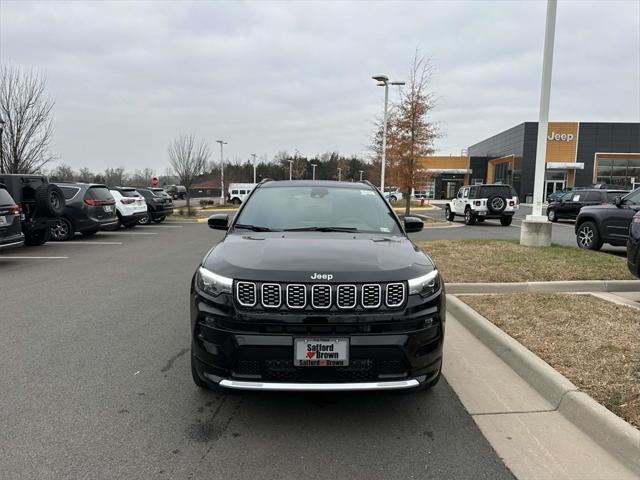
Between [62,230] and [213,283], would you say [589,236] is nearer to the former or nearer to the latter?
[213,283]

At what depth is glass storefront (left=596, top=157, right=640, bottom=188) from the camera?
55.0m

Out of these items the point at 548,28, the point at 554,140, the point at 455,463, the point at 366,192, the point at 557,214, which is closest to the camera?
the point at 455,463

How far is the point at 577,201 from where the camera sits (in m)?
22.1

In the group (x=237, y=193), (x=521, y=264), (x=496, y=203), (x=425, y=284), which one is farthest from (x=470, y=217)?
(x=237, y=193)

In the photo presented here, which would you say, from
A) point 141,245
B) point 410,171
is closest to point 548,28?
point 141,245

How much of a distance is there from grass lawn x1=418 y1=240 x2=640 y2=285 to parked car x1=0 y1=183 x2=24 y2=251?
860 cm

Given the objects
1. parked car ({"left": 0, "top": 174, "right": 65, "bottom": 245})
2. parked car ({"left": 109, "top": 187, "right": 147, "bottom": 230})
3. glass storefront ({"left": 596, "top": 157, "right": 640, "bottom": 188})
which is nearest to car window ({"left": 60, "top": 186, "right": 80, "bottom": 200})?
parked car ({"left": 0, "top": 174, "right": 65, "bottom": 245})

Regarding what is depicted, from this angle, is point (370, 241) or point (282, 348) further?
point (370, 241)

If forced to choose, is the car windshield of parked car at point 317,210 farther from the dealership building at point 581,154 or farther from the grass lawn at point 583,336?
the dealership building at point 581,154

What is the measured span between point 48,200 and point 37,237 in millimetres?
1441

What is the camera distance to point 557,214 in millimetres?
23203

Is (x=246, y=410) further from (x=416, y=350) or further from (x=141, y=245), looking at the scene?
(x=141, y=245)

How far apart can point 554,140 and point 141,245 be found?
5435 cm

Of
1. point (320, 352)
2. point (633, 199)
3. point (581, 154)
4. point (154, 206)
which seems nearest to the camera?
point (320, 352)
